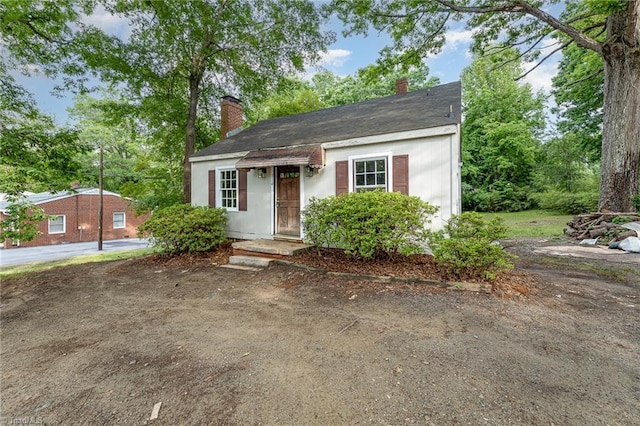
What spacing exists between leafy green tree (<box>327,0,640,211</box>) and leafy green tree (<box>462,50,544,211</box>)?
9507 mm

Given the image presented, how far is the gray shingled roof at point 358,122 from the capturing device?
22.1 feet

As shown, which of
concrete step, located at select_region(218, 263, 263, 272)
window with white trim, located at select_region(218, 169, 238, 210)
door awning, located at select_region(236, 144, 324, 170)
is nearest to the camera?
concrete step, located at select_region(218, 263, 263, 272)

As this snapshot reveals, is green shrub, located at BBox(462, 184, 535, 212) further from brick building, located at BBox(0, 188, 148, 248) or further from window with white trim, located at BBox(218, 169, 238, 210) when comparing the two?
brick building, located at BBox(0, 188, 148, 248)

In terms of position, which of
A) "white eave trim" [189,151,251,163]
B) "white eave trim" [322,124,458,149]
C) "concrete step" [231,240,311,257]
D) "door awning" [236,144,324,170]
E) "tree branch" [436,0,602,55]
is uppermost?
"tree branch" [436,0,602,55]

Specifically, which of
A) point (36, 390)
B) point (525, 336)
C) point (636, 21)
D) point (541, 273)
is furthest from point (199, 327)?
point (636, 21)

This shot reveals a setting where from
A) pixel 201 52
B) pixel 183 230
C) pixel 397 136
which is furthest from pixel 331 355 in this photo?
pixel 201 52

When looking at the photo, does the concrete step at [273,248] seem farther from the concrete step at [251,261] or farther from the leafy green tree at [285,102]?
the leafy green tree at [285,102]

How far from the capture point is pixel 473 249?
4.45m

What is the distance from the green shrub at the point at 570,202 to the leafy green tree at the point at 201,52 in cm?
1532

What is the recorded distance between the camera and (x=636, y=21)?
25.6ft

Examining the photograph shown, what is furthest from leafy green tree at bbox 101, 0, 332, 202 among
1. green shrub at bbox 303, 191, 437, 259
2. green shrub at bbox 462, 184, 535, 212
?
green shrub at bbox 462, 184, 535, 212

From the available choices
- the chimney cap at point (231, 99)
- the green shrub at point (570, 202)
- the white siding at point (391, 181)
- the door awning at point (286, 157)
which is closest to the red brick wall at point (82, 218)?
the chimney cap at point (231, 99)

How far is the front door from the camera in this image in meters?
8.09

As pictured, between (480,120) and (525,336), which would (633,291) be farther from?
(480,120)
